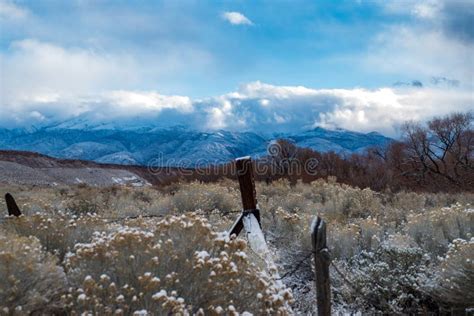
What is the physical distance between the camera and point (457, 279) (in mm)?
5332

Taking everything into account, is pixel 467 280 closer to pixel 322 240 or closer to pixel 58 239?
pixel 322 240

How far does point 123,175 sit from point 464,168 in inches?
1386

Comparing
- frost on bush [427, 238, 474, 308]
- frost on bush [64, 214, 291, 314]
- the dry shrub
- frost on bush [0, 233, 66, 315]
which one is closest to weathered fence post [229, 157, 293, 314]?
frost on bush [64, 214, 291, 314]

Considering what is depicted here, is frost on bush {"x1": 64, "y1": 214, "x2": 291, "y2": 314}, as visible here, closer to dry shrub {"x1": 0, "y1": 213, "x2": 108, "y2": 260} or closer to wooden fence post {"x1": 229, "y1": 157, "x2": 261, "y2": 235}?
dry shrub {"x1": 0, "y1": 213, "x2": 108, "y2": 260}

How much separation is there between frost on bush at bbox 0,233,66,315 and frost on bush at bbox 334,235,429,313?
3.86m

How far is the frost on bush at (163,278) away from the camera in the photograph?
3117 mm

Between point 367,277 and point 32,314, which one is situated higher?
point 32,314

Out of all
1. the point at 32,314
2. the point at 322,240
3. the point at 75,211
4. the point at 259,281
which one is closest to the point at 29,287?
the point at 32,314

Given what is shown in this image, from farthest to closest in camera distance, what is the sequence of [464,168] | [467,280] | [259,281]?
[464,168] < [467,280] < [259,281]

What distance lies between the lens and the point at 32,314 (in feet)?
9.95

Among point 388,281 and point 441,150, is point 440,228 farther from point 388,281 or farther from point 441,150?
point 441,150

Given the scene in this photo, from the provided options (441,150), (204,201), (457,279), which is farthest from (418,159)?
(457,279)

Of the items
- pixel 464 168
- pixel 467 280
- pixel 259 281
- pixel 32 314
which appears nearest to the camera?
pixel 32 314

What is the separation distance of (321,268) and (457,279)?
2.44 m
